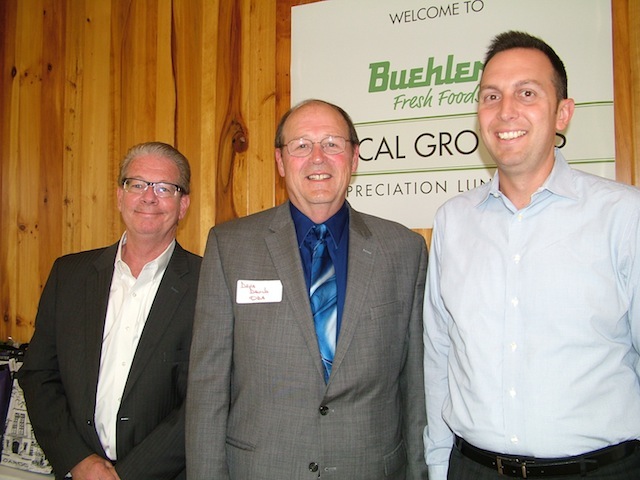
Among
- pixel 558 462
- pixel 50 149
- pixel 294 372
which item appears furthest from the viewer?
pixel 50 149

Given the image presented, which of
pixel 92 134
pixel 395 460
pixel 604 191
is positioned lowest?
pixel 395 460

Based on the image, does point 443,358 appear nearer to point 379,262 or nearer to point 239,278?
point 379,262

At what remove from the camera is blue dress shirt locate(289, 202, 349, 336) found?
1821 millimetres

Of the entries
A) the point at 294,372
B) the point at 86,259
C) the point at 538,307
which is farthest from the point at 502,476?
the point at 86,259

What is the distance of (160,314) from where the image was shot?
→ 2.12 meters

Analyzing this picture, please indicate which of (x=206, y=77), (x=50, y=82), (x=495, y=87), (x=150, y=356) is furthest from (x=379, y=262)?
(x=50, y=82)


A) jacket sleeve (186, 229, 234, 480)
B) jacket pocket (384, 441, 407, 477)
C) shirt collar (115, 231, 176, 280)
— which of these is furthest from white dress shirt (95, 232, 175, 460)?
jacket pocket (384, 441, 407, 477)

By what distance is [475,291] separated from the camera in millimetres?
1638

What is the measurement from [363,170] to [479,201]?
1036 millimetres

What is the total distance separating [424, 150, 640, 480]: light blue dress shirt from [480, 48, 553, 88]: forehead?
27cm

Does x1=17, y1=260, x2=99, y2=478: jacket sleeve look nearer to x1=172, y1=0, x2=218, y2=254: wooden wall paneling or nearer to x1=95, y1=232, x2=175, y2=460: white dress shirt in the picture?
x1=95, y1=232, x2=175, y2=460: white dress shirt

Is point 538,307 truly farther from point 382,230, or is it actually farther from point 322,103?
point 322,103

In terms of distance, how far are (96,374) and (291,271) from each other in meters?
0.94

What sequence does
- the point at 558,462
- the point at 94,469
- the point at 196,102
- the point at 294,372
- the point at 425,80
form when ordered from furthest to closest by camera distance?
the point at 196,102 < the point at 425,80 < the point at 94,469 < the point at 294,372 < the point at 558,462
